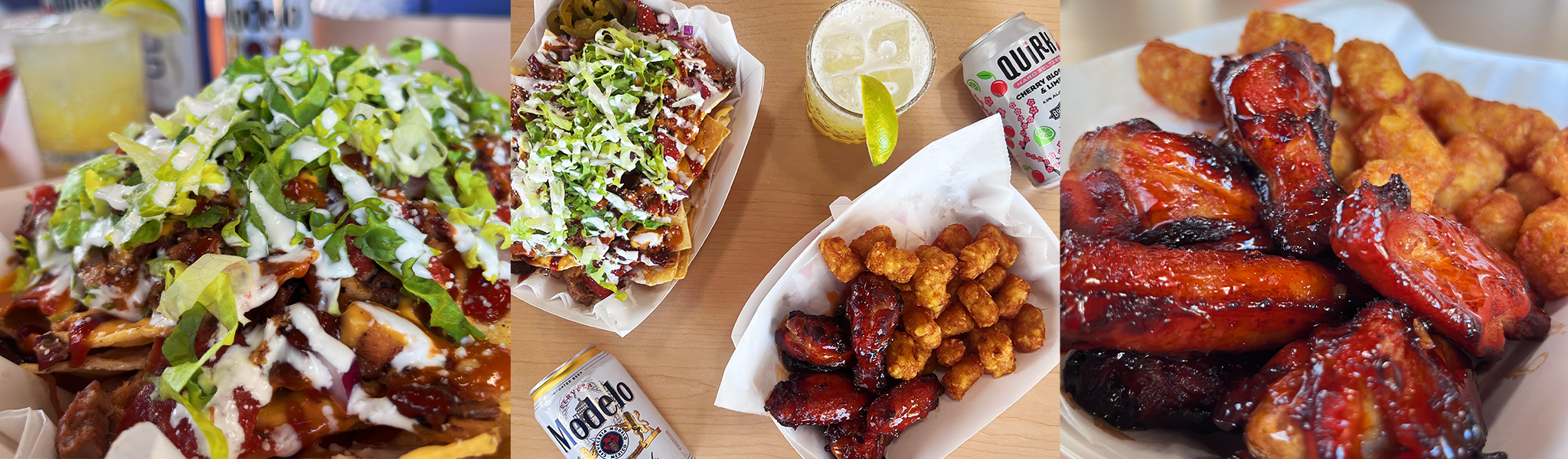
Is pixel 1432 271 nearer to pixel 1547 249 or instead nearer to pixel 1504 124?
pixel 1547 249

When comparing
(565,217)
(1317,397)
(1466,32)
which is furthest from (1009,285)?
(1466,32)

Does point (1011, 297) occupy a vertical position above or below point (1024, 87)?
below

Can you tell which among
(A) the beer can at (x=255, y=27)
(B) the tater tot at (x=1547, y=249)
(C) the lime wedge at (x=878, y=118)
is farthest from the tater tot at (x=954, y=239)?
(A) the beer can at (x=255, y=27)

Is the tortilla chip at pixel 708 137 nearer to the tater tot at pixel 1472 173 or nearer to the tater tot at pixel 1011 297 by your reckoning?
the tater tot at pixel 1011 297

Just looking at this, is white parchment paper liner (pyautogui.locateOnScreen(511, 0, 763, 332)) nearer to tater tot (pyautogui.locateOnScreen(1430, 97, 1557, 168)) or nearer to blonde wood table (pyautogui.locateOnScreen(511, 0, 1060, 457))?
blonde wood table (pyautogui.locateOnScreen(511, 0, 1060, 457))

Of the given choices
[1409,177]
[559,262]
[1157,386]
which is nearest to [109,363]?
[559,262]

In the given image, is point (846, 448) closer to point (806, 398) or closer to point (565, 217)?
point (806, 398)
